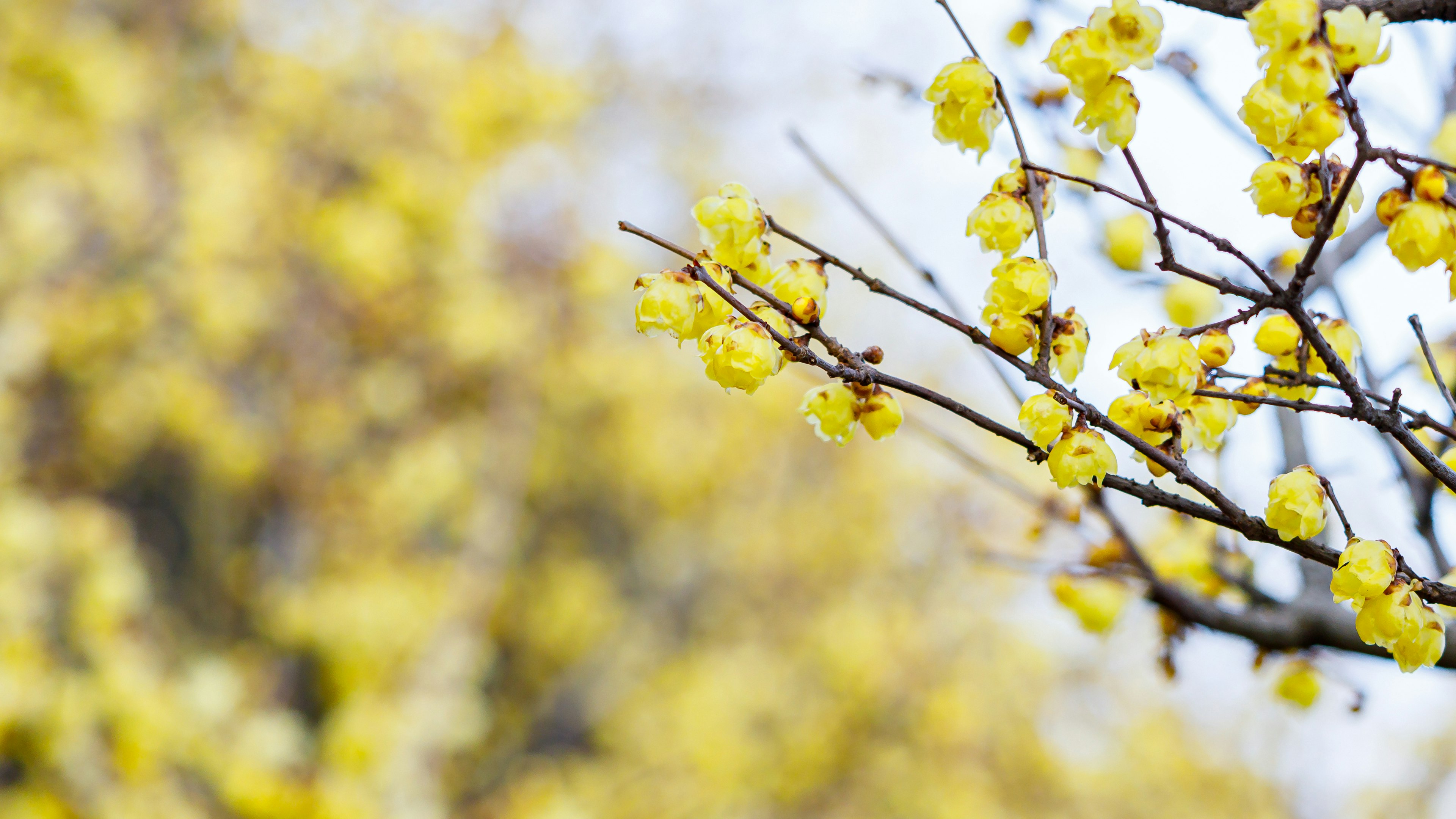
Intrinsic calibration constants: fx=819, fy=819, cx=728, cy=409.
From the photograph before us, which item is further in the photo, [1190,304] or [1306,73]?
[1190,304]

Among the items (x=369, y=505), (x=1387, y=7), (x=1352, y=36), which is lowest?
(x=1352, y=36)

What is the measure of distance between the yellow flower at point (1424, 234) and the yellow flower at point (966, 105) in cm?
33

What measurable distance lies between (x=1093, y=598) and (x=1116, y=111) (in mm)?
848

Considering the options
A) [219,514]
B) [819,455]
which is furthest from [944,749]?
[219,514]

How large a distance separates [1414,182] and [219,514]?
4.15 metres

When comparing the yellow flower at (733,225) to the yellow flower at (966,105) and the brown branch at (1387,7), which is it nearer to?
the yellow flower at (966,105)

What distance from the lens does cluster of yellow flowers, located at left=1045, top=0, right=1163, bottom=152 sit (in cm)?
65

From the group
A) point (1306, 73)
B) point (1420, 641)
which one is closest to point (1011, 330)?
point (1306, 73)

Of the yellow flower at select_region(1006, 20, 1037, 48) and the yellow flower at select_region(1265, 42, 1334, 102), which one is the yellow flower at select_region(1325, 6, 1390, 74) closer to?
the yellow flower at select_region(1265, 42, 1334, 102)

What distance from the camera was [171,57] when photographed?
11.3 feet

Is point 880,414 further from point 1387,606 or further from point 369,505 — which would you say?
point 369,505

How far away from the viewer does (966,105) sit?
2.51 ft

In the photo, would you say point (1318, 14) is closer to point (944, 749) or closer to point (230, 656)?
point (230, 656)

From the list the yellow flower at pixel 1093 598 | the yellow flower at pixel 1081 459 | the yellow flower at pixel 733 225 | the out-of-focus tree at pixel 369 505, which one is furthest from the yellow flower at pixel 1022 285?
the out-of-focus tree at pixel 369 505
